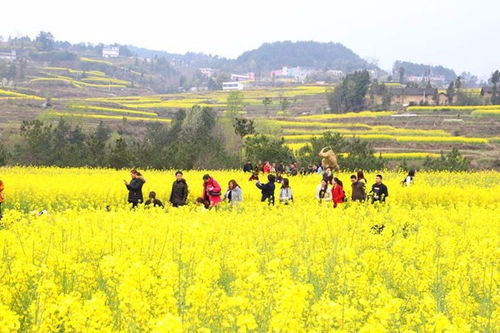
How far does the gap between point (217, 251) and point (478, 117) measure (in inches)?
2998

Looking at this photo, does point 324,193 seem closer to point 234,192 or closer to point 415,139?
point 234,192

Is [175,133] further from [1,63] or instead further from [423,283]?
[1,63]

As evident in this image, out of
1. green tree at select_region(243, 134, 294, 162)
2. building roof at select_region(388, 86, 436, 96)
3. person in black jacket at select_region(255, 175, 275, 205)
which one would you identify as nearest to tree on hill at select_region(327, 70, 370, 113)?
building roof at select_region(388, 86, 436, 96)

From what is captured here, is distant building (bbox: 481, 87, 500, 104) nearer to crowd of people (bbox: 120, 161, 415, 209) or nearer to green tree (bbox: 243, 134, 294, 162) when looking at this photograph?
green tree (bbox: 243, 134, 294, 162)

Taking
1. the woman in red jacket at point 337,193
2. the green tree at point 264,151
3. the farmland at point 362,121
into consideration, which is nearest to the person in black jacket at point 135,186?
the woman in red jacket at point 337,193

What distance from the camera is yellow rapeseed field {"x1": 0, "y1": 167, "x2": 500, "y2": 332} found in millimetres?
4574

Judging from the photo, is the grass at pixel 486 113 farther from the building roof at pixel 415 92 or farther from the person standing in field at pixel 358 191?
the person standing in field at pixel 358 191

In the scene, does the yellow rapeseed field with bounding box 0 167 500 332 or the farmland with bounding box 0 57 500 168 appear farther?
the farmland with bounding box 0 57 500 168

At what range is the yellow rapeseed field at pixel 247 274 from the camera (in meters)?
4.57

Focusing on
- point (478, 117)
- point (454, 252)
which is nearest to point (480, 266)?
point (454, 252)

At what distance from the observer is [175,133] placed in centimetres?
5644

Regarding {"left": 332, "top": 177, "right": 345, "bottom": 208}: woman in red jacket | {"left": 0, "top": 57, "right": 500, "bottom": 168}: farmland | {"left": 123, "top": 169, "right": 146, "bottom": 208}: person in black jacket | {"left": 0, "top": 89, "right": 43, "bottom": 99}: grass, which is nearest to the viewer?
{"left": 332, "top": 177, "right": 345, "bottom": 208}: woman in red jacket

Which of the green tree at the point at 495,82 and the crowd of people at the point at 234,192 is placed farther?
the green tree at the point at 495,82

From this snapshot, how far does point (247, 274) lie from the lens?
22.3 ft
